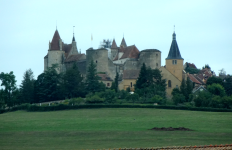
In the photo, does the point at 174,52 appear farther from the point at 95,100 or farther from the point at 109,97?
the point at 95,100

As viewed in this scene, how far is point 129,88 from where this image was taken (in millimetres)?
86812

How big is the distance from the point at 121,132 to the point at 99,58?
56316 millimetres

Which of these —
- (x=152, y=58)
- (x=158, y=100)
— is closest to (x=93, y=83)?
(x=152, y=58)

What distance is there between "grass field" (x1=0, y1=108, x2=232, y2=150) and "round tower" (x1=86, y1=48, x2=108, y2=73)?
122 feet

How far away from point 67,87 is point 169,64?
61.6 feet

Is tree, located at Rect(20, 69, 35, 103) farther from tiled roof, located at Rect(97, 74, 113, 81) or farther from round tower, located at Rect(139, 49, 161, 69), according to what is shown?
round tower, located at Rect(139, 49, 161, 69)

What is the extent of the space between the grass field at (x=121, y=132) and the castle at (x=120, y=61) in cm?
2871

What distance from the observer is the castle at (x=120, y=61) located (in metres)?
87.5

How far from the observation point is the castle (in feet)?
287

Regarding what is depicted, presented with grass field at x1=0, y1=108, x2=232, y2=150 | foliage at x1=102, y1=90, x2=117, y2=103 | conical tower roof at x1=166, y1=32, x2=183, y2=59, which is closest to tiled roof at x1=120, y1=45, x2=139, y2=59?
conical tower roof at x1=166, y1=32, x2=183, y2=59

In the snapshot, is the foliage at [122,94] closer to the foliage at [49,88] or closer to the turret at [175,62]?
the foliage at [49,88]

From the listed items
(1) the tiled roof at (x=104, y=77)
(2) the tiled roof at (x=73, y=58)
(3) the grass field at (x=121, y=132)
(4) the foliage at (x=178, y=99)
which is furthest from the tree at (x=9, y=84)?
(3) the grass field at (x=121, y=132)

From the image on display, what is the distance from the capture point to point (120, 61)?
106 metres

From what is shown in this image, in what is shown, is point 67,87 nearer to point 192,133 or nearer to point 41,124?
point 41,124
